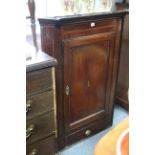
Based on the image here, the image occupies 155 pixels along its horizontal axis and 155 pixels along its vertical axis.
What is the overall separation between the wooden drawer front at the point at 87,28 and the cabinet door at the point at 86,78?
32 mm

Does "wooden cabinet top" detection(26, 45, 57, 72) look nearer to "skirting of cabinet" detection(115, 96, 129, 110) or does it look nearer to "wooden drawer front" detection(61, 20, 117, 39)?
"wooden drawer front" detection(61, 20, 117, 39)

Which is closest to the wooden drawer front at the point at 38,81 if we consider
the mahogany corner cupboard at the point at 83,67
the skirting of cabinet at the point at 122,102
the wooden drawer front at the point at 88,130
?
the mahogany corner cupboard at the point at 83,67

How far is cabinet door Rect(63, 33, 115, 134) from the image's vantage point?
146 centimetres

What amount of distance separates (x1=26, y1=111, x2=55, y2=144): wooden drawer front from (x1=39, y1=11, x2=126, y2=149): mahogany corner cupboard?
12.0 inches

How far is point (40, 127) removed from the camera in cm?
117

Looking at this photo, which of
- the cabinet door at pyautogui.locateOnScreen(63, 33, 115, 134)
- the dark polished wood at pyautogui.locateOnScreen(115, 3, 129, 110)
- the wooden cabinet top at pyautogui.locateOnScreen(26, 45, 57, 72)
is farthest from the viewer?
the dark polished wood at pyautogui.locateOnScreen(115, 3, 129, 110)

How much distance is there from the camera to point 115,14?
1.54 metres

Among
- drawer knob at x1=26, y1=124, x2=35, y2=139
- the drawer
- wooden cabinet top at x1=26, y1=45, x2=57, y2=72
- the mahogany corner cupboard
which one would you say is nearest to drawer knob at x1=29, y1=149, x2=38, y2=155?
drawer knob at x1=26, y1=124, x2=35, y2=139

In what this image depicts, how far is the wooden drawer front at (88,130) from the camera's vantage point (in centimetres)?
172

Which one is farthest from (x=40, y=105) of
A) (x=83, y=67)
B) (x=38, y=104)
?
(x=83, y=67)

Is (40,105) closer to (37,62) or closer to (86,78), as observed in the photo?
(37,62)

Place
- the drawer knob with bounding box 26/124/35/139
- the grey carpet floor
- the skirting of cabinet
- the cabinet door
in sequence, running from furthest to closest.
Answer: the skirting of cabinet → the grey carpet floor → the cabinet door → the drawer knob with bounding box 26/124/35/139

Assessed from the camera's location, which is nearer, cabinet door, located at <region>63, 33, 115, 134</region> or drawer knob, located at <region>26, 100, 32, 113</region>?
drawer knob, located at <region>26, 100, 32, 113</region>
